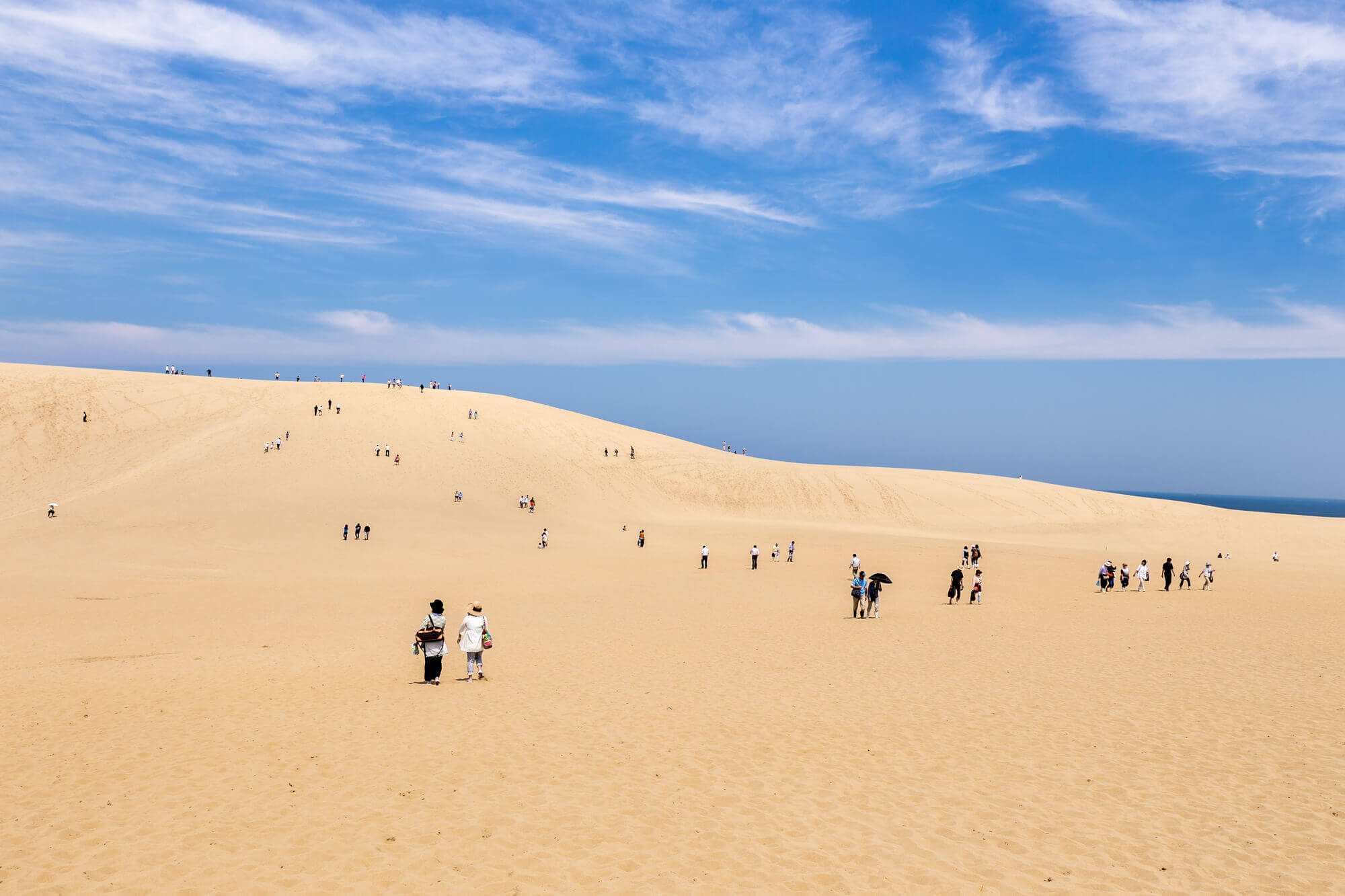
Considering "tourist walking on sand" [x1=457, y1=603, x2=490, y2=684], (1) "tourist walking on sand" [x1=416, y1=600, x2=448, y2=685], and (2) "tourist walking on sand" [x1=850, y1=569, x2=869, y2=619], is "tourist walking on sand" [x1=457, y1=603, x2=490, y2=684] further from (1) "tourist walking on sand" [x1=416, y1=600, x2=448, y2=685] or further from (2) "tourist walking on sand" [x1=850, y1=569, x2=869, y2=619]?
(2) "tourist walking on sand" [x1=850, y1=569, x2=869, y2=619]

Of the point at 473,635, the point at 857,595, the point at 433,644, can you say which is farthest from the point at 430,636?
the point at 857,595

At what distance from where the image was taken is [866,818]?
8.32 meters

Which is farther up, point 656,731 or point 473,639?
point 473,639

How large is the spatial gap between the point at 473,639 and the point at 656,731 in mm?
4707

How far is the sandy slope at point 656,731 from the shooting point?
24.2ft

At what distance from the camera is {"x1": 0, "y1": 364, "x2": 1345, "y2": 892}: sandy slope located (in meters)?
7.38

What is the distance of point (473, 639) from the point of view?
14.6 meters

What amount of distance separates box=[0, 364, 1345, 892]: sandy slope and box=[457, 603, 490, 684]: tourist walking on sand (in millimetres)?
368

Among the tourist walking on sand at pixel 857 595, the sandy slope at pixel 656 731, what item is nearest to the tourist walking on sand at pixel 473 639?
the sandy slope at pixel 656 731

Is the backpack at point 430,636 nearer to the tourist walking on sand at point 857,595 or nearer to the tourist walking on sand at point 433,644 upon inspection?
the tourist walking on sand at point 433,644

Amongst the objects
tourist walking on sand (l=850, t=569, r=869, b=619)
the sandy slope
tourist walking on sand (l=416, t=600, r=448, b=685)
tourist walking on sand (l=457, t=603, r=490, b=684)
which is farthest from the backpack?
tourist walking on sand (l=850, t=569, r=869, b=619)

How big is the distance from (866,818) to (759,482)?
60756mm

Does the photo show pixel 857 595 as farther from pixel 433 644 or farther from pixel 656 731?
pixel 433 644

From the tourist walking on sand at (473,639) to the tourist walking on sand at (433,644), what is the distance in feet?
1.38
